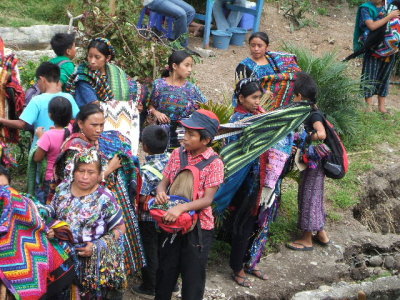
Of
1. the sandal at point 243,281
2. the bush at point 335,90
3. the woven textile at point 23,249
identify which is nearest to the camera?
the woven textile at point 23,249

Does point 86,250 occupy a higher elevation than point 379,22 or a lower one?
lower

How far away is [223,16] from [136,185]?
302 inches

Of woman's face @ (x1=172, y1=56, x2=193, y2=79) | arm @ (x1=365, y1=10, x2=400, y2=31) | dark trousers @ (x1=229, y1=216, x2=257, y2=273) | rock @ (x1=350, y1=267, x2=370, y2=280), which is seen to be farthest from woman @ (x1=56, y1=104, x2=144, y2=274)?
arm @ (x1=365, y1=10, x2=400, y2=31)

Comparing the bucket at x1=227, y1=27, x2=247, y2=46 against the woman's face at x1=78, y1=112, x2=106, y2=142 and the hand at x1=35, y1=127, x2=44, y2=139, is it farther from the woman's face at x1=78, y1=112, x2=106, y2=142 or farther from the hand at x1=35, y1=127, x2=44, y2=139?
the woman's face at x1=78, y1=112, x2=106, y2=142

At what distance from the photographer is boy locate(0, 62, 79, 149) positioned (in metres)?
4.70

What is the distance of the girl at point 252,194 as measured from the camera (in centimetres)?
479

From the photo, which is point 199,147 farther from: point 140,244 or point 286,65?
point 286,65

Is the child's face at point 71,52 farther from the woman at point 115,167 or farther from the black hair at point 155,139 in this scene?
the black hair at point 155,139

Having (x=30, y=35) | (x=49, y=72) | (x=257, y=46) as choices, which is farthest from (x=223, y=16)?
(x=49, y=72)

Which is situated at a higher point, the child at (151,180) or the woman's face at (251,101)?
the woman's face at (251,101)

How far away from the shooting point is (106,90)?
501 centimetres

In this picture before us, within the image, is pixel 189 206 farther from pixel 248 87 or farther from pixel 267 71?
pixel 267 71

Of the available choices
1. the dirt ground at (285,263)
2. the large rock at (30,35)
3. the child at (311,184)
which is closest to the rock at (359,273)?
the dirt ground at (285,263)

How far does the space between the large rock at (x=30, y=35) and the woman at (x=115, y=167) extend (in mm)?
5791
